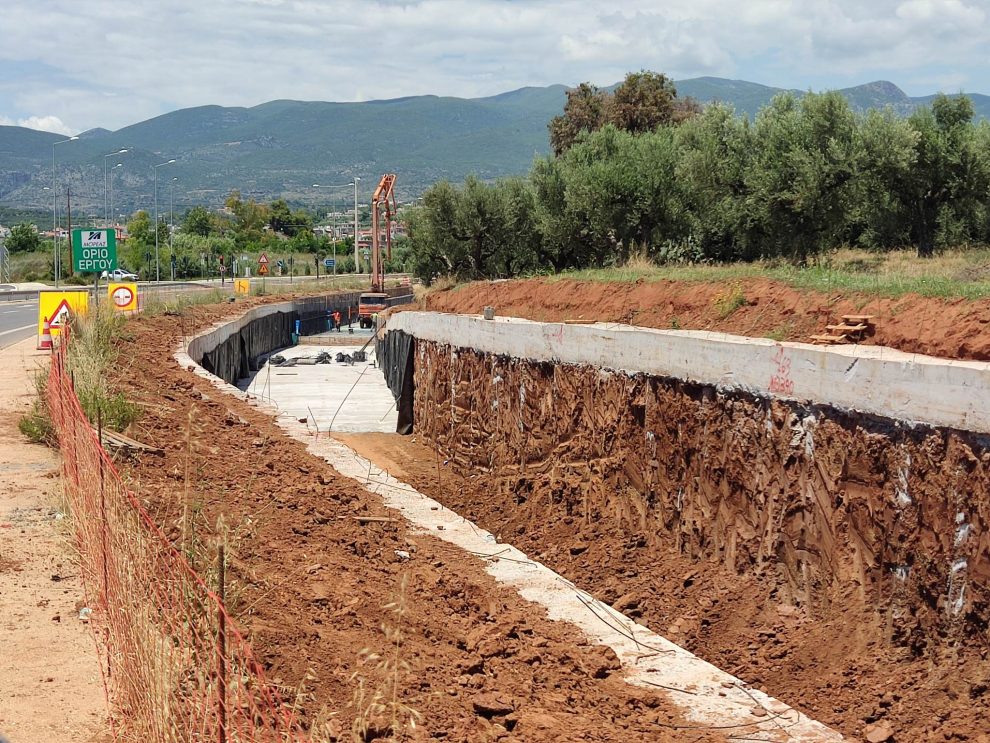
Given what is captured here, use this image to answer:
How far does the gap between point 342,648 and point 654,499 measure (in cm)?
685

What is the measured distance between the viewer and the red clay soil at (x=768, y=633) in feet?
25.5

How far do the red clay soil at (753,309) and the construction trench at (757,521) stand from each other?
1.71 feet

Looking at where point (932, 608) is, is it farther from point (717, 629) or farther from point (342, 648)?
point (342, 648)

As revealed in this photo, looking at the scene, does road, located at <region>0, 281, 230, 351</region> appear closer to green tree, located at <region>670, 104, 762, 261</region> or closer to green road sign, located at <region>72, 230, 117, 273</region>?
green road sign, located at <region>72, 230, 117, 273</region>

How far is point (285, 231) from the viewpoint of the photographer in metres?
170

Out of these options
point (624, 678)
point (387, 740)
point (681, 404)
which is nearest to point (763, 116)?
point (681, 404)

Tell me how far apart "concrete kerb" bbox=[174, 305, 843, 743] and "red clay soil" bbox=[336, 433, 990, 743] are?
1.63 m

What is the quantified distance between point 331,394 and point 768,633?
1950 cm

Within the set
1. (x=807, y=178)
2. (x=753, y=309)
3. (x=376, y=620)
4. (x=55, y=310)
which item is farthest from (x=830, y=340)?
(x=807, y=178)

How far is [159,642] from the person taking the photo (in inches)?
209

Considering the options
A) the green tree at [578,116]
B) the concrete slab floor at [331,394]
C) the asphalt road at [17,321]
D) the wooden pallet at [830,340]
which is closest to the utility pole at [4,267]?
the asphalt road at [17,321]

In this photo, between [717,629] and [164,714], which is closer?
[164,714]

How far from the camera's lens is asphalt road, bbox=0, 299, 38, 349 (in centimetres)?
2973

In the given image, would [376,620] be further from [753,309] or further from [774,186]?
[774,186]
